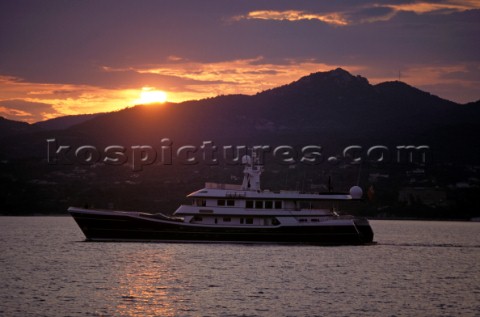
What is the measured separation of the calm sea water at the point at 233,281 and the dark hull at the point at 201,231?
4.43 ft

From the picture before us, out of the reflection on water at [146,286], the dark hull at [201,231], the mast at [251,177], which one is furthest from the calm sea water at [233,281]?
the mast at [251,177]

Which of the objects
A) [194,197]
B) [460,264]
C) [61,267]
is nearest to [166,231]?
[194,197]

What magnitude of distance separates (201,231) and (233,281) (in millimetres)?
24230

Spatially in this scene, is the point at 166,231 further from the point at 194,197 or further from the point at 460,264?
the point at 460,264

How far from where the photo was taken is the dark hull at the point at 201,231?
84938mm

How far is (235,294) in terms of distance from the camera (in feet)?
179

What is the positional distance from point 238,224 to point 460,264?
71.9ft

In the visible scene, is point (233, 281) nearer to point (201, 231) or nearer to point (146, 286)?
point (146, 286)

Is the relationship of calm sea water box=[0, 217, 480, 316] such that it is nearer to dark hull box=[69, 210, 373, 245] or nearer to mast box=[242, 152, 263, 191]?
dark hull box=[69, 210, 373, 245]

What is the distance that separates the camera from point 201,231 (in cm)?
8519

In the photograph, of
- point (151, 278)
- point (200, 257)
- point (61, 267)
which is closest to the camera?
point (151, 278)

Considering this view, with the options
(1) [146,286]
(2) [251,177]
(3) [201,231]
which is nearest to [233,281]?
(1) [146,286]

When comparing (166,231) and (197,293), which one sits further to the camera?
(166,231)

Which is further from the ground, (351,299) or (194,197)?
(194,197)
